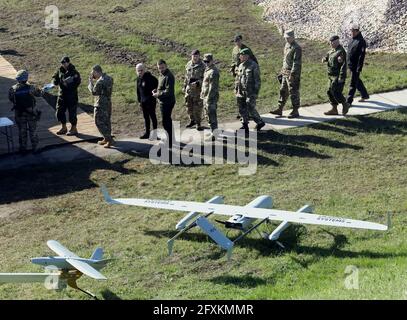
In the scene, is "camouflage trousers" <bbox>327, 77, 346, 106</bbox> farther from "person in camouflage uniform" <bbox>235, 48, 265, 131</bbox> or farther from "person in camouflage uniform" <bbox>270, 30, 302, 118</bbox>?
"person in camouflage uniform" <bbox>235, 48, 265, 131</bbox>

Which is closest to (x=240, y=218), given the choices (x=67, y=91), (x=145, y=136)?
(x=145, y=136)

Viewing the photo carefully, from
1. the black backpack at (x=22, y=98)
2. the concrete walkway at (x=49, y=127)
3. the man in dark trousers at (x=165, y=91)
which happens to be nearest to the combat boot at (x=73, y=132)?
the concrete walkway at (x=49, y=127)

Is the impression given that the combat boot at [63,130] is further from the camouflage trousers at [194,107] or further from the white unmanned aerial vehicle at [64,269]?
the white unmanned aerial vehicle at [64,269]

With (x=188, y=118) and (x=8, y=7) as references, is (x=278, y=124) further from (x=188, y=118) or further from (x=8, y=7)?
(x=8, y=7)

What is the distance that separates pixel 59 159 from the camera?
630 inches

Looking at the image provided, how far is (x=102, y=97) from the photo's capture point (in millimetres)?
16000

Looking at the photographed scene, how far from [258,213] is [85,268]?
124 inches

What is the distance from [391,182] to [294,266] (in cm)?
401

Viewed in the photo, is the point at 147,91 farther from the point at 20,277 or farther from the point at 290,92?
the point at 20,277

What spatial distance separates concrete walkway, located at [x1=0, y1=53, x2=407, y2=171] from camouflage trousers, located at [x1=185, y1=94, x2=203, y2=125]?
1.06 ft

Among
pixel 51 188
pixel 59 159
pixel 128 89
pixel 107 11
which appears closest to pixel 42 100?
pixel 128 89

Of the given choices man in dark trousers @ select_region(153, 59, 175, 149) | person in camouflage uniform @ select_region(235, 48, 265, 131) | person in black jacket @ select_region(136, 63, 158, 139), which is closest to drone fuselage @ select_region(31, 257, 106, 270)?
man in dark trousers @ select_region(153, 59, 175, 149)

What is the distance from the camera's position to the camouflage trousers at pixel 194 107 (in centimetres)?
1717

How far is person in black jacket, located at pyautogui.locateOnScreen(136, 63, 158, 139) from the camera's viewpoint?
53.7 feet
